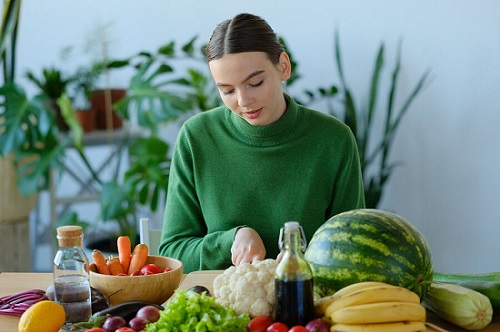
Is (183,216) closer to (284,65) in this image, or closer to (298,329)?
(284,65)

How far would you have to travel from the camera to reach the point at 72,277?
177cm

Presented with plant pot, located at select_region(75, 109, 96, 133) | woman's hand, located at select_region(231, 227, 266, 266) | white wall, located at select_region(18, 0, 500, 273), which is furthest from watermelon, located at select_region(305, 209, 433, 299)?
plant pot, located at select_region(75, 109, 96, 133)

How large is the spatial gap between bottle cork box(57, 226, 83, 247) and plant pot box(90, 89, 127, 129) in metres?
2.74

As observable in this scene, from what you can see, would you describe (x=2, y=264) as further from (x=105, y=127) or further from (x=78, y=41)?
(x=78, y=41)

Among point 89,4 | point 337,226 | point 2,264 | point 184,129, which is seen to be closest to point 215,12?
point 89,4

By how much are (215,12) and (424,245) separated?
9.45 feet

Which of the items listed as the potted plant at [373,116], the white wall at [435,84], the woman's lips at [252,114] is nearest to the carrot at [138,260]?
the woman's lips at [252,114]

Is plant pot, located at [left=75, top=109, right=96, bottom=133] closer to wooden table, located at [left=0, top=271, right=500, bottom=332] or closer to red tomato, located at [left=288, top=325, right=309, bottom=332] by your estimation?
wooden table, located at [left=0, top=271, right=500, bottom=332]

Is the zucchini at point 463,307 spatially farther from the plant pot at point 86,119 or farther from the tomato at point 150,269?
the plant pot at point 86,119

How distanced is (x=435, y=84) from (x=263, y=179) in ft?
6.36

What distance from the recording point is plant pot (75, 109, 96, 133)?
14.4ft

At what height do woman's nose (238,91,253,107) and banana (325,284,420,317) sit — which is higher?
woman's nose (238,91,253,107)

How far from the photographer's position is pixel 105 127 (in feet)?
14.9

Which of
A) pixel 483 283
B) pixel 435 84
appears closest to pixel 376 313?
pixel 483 283
